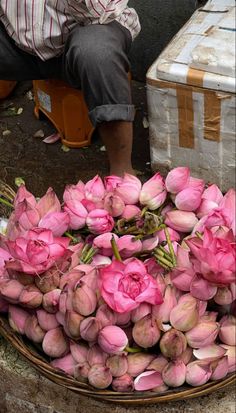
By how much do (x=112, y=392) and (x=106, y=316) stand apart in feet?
0.58

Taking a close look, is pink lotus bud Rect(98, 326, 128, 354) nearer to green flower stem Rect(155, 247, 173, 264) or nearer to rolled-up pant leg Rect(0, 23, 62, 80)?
green flower stem Rect(155, 247, 173, 264)

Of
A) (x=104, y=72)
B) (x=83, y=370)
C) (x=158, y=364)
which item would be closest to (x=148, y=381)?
(x=158, y=364)

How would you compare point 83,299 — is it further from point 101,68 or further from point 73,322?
point 101,68

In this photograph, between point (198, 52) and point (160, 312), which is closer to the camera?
point (160, 312)

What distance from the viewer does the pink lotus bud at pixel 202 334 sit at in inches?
63.9

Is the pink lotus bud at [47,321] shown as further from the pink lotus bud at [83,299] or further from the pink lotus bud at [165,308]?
the pink lotus bud at [165,308]

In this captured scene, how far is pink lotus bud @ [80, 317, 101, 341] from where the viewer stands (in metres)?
1.61

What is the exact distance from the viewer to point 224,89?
87.6 inches

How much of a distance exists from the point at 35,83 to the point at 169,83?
2.78ft

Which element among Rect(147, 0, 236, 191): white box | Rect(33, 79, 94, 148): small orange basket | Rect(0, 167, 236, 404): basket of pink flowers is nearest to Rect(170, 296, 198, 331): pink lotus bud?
Rect(0, 167, 236, 404): basket of pink flowers

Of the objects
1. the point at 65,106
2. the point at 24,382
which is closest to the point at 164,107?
the point at 65,106

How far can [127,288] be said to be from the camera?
5.25 feet

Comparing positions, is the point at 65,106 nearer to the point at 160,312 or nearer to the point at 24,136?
the point at 24,136

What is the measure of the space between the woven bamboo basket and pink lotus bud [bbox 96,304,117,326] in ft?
0.52
